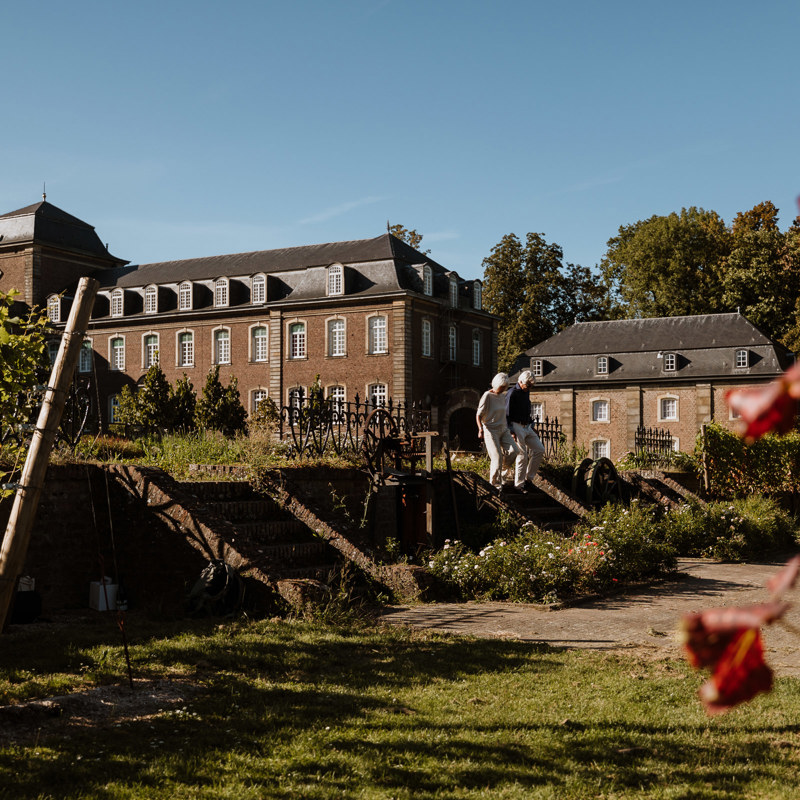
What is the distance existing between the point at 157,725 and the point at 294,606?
3.50m

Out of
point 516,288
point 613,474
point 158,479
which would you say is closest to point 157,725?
point 158,479

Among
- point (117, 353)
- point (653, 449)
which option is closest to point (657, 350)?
point (653, 449)

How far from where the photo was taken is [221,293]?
49.0 metres

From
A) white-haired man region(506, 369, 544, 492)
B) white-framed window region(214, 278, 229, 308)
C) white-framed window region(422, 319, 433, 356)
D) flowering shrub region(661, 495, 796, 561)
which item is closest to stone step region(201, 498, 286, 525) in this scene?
white-haired man region(506, 369, 544, 492)

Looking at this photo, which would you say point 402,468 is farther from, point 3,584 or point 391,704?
point 3,584

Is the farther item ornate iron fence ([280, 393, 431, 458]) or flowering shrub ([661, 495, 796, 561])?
flowering shrub ([661, 495, 796, 561])

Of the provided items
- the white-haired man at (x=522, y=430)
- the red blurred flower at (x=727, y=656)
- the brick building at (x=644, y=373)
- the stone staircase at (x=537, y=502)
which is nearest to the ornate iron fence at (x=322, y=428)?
the stone staircase at (x=537, y=502)

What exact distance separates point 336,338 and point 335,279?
294cm

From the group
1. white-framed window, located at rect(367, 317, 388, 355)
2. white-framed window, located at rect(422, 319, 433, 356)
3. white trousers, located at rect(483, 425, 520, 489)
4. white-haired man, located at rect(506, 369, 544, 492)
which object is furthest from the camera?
white-framed window, located at rect(422, 319, 433, 356)

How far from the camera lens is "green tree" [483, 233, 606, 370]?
53.4 m

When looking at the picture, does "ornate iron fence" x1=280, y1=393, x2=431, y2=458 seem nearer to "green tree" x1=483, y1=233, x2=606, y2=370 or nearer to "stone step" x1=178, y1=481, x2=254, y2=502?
"stone step" x1=178, y1=481, x2=254, y2=502

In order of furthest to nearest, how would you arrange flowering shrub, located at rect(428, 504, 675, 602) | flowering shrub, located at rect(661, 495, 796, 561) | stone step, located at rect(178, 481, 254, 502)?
flowering shrub, located at rect(661, 495, 796, 561) < stone step, located at rect(178, 481, 254, 502) < flowering shrub, located at rect(428, 504, 675, 602)

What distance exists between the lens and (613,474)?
709 inches

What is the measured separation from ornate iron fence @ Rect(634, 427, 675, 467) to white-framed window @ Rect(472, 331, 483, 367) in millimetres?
22282
